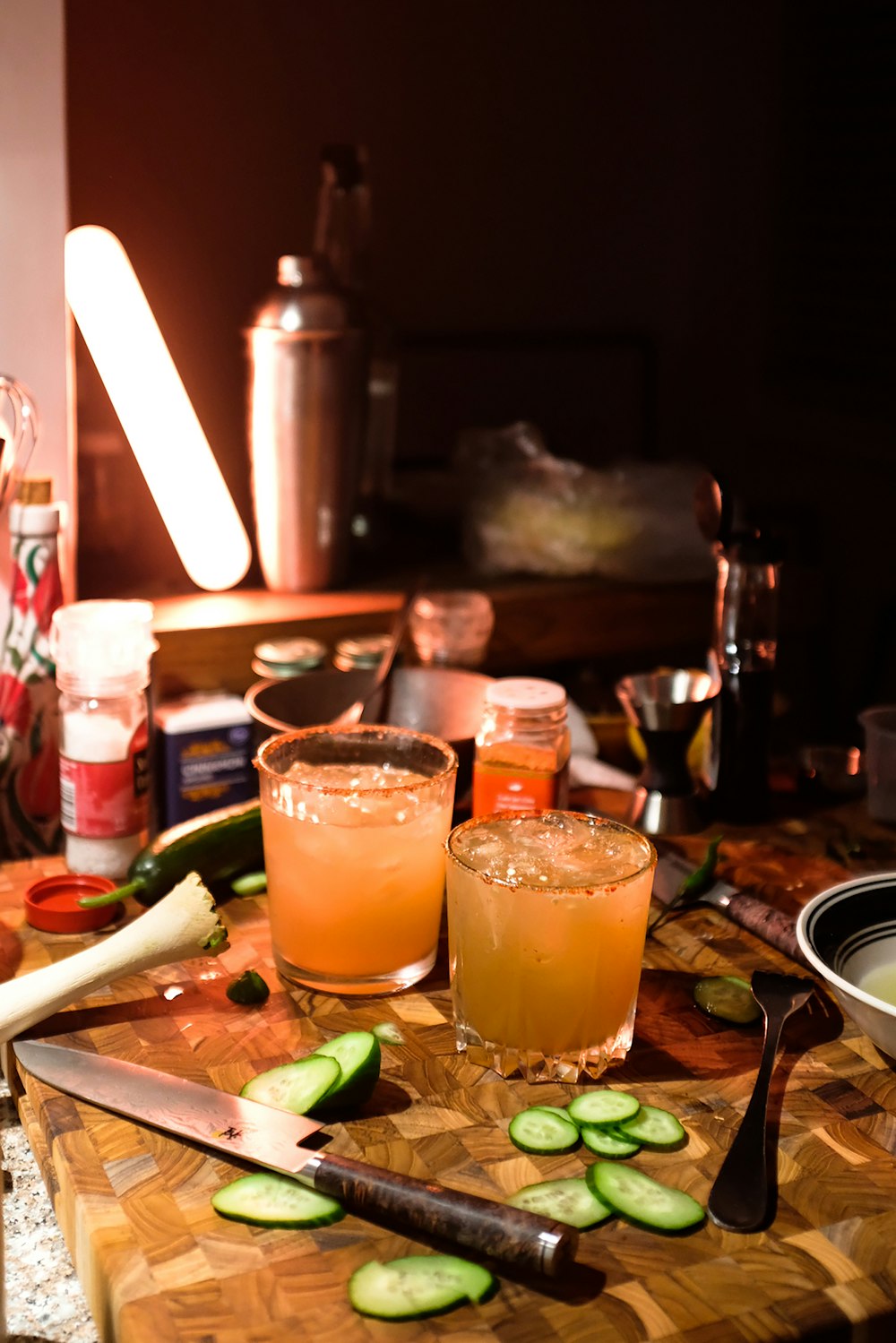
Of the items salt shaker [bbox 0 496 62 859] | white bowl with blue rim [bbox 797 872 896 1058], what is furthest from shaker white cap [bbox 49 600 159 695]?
white bowl with blue rim [bbox 797 872 896 1058]

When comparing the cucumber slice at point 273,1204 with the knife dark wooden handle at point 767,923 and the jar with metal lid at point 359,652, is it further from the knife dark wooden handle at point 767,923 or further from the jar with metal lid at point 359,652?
the jar with metal lid at point 359,652

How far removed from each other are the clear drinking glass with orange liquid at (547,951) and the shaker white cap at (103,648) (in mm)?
433

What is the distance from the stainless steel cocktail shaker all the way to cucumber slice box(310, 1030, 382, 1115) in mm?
1045

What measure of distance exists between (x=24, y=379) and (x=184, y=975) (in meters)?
0.73

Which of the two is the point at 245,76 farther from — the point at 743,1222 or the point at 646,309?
the point at 743,1222

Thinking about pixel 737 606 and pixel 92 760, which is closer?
pixel 92 760

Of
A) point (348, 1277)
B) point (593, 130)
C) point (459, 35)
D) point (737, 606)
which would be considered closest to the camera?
point (348, 1277)

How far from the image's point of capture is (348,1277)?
0.81 metres

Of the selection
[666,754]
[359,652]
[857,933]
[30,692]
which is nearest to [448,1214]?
[857,933]

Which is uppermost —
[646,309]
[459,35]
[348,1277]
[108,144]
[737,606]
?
[459,35]

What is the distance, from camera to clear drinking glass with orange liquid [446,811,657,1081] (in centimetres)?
100

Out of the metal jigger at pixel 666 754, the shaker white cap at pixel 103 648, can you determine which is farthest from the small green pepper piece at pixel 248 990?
Result: the metal jigger at pixel 666 754

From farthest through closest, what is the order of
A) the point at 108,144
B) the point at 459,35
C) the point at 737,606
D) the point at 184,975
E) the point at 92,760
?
the point at 459,35, the point at 108,144, the point at 737,606, the point at 92,760, the point at 184,975

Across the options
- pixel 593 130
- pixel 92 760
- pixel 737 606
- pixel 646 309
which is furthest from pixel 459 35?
pixel 92 760
